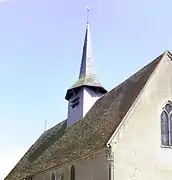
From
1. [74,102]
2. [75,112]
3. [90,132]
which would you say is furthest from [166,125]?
[74,102]

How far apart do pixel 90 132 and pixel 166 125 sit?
207 inches

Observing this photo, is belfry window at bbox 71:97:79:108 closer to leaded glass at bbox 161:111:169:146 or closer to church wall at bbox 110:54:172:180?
church wall at bbox 110:54:172:180

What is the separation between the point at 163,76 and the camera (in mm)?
24656

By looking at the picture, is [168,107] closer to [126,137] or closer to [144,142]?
[144,142]

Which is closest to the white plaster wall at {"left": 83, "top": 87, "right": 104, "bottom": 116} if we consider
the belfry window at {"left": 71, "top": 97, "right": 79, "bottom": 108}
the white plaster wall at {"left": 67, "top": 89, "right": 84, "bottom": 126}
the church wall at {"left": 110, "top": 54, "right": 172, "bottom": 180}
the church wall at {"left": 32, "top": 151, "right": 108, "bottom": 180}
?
the white plaster wall at {"left": 67, "top": 89, "right": 84, "bottom": 126}

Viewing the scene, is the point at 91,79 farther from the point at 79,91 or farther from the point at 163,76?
the point at 163,76

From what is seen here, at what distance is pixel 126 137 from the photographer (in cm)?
2295

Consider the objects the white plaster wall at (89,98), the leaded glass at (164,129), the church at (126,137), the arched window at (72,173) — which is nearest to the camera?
the church at (126,137)

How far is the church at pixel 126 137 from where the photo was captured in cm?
2262

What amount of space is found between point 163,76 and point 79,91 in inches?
412

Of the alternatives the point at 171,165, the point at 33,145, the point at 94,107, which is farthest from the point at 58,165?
the point at 33,145

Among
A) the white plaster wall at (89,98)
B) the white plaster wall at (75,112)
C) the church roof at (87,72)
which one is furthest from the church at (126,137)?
the church roof at (87,72)

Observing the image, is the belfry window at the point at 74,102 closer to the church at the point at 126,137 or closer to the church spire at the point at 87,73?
the church spire at the point at 87,73

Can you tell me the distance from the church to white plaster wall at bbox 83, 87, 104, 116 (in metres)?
1.61
